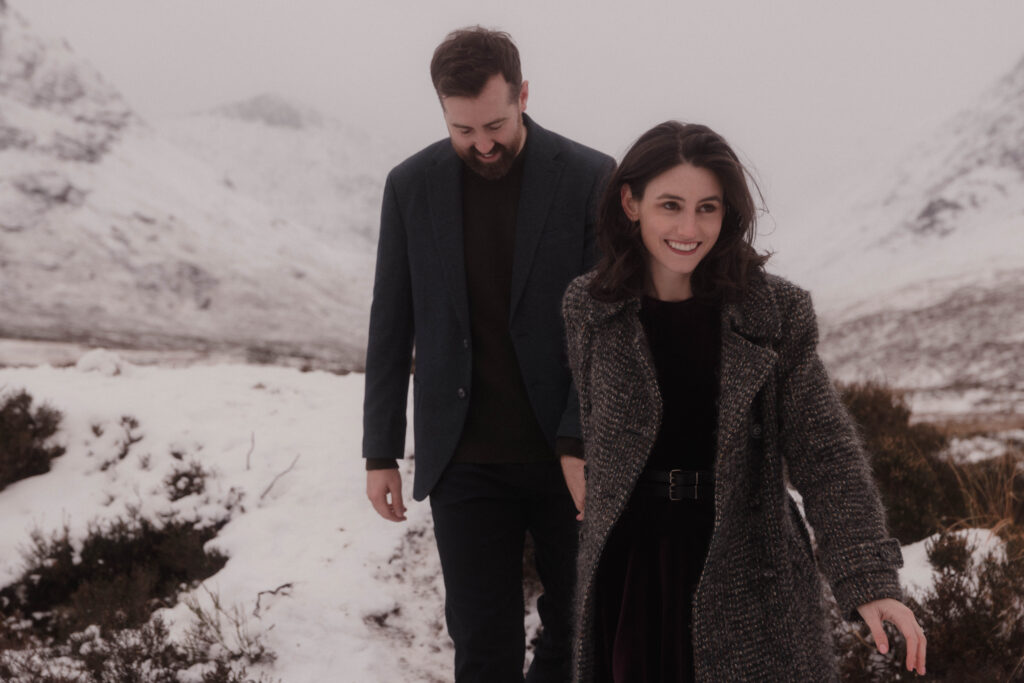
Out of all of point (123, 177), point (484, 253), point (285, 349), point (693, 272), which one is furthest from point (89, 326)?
point (693, 272)

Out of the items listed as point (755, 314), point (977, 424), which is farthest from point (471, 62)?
point (977, 424)

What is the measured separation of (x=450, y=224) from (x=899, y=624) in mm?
1603

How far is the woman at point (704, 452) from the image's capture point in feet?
5.41

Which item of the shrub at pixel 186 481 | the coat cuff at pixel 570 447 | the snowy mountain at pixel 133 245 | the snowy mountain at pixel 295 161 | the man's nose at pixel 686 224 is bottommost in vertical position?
the shrub at pixel 186 481

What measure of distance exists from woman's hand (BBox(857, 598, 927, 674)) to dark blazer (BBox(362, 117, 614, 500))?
0.95m

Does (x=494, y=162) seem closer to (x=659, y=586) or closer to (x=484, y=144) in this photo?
(x=484, y=144)

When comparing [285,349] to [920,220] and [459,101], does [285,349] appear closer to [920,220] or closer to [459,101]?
[459,101]

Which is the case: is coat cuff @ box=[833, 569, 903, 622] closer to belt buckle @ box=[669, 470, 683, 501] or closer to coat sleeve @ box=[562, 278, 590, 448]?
belt buckle @ box=[669, 470, 683, 501]

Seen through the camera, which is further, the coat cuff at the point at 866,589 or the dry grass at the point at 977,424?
the dry grass at the point at 977,424

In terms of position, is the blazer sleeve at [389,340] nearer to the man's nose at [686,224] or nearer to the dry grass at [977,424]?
the man's nose at [686,224]

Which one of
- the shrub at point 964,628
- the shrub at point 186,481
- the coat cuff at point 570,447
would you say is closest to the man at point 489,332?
the coat cuff at point 570,447

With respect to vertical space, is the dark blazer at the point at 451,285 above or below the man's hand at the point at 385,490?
above

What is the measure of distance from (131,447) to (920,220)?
750 inches

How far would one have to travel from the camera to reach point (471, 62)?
2.14 metres
